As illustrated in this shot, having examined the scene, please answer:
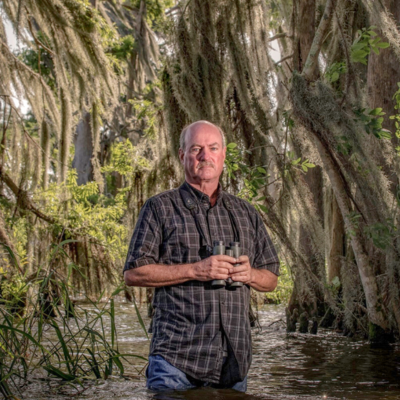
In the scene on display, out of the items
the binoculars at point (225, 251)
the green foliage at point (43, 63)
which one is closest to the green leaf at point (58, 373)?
the binoculars at point (225, 251)

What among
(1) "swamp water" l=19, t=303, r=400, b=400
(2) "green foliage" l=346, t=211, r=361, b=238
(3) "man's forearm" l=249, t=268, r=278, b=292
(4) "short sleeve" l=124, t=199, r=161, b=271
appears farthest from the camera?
(2) "green foliage" l=346, t=211, r=361, b=238

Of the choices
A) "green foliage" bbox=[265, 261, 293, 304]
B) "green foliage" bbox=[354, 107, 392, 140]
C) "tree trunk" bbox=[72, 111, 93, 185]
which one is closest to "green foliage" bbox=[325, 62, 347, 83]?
"green foliage" bbox=[354, 107, 392, 140]

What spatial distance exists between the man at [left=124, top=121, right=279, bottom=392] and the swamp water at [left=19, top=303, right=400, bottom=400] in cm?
13

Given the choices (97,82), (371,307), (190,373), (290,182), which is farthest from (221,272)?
(97,82)

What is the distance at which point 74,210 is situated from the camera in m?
8.73

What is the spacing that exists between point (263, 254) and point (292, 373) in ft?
9.65

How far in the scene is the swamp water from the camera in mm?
3338

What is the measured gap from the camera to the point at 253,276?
118 inches

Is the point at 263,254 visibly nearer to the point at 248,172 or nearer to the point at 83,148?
the point at 248,172

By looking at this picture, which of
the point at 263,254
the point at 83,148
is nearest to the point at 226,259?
the point at 263,254

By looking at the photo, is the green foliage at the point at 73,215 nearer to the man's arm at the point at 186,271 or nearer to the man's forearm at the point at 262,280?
the man's forearm at the point at 262,280

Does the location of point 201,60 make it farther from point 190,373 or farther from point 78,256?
point 190,373

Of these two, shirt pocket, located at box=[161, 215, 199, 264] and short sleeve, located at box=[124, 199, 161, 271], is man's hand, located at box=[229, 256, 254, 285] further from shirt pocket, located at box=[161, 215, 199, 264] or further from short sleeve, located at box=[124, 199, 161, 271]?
short sleeve, located at box=[124, 199, 161, 271]

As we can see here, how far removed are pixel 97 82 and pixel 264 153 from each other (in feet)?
7.82
